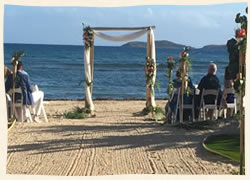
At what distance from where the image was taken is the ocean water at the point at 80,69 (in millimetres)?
6675

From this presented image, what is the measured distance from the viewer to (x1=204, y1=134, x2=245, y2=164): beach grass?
6.13m

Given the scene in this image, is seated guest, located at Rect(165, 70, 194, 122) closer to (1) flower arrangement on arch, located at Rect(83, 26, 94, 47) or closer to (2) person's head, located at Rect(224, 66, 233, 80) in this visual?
(2) person's head, located at Rect(224, 66, 233, 80)

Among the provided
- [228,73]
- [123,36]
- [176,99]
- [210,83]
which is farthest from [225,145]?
[123,36]

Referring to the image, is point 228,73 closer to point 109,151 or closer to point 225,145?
point 225,145

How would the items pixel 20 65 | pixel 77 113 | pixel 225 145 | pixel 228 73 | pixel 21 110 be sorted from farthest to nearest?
1. pixel 77 113
2. pixel 21 110
3. pixel 20 65
4. pixel 228 73
5. pixel 225 145

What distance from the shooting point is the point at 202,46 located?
6.25 metres

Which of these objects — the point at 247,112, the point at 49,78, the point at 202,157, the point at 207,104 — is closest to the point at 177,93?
the point at 207,104

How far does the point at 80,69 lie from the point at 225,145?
6248mm

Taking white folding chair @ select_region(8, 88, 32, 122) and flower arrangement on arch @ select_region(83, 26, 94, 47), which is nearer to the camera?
A: white folding chair @ select_region(8, 88, 32, 122)

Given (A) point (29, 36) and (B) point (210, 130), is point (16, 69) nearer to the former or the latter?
(A) point (29, 36)

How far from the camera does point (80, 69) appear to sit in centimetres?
1220

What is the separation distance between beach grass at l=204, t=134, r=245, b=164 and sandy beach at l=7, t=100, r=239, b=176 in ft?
0.21

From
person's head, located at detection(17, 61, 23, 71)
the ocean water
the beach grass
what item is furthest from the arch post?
the beach grass

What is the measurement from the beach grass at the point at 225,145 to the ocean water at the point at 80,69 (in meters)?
0.78
